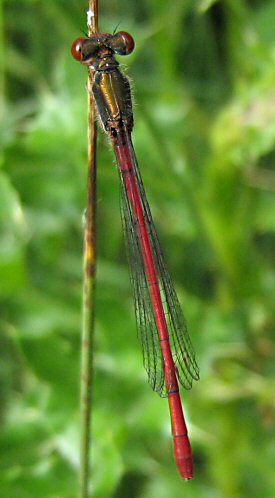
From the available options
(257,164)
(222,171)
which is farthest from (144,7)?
(222,171)

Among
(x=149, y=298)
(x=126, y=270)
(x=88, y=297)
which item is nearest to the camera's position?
(x=88, y=297)

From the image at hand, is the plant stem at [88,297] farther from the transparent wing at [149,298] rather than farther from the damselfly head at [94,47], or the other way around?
the transparent wing at [149,298]

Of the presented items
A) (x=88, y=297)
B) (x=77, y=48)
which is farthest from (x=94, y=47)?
(x=88, y=297)

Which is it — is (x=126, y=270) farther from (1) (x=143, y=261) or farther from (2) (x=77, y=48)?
(2) (x=77, y=48)

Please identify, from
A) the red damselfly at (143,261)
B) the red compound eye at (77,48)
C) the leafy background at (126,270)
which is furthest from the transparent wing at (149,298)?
the red compound eye at (77,48)

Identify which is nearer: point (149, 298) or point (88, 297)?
point (88, 297)

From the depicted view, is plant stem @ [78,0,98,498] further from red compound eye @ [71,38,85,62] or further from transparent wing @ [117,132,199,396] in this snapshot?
transparent wing @ [117,132,199,396]
